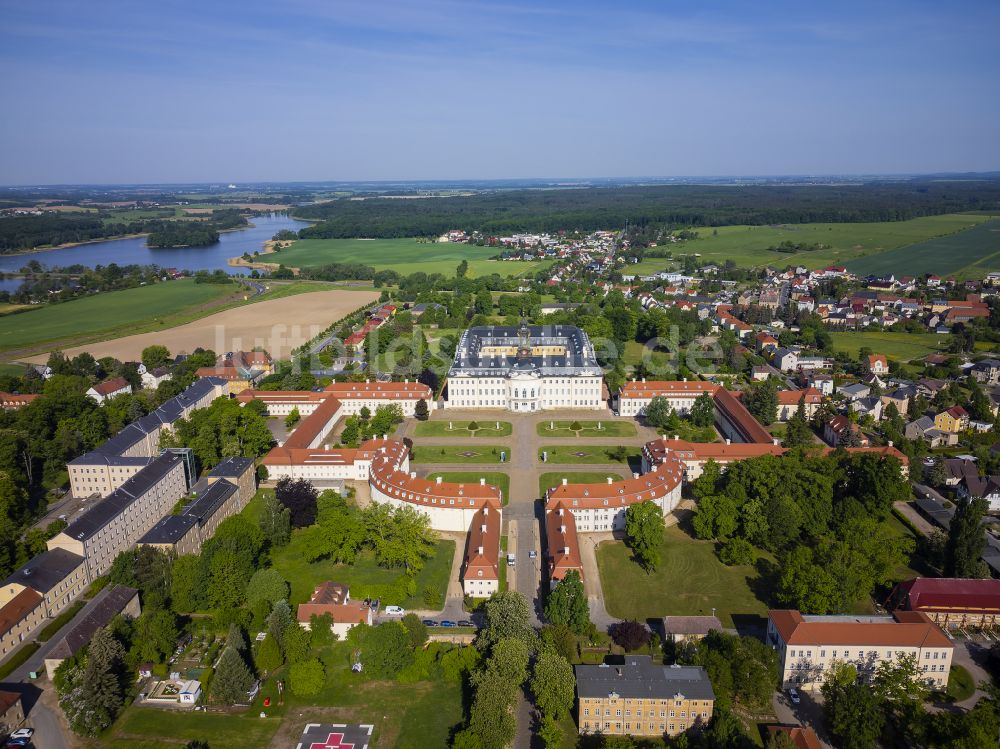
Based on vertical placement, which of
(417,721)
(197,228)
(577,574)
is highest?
(197,228)

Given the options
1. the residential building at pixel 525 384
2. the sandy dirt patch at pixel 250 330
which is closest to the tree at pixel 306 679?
the residential building at pixel 525 384

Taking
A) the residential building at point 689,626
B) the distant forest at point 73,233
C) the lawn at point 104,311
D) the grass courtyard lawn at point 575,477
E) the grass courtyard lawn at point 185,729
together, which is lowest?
the grass courtyard lawn at point 185,729

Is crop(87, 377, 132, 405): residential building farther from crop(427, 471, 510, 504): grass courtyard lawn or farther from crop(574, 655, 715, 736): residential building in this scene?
crop(574, 655, 715, 736): residential building

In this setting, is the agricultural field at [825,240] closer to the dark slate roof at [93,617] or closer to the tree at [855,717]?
the tree at [855,717]

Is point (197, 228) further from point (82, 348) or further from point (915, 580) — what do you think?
point (915, 580)

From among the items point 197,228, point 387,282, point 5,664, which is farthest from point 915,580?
point 197,228

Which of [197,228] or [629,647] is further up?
[197,228]

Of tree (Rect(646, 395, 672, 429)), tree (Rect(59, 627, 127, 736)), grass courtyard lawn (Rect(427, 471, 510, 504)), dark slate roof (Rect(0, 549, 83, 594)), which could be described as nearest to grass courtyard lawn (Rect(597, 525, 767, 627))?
grass courtyard lawn (Rect(427, 471, 510, 504))
